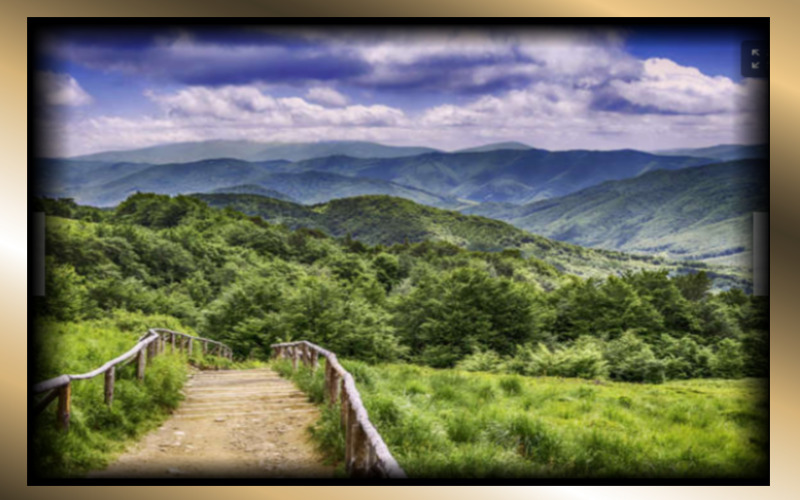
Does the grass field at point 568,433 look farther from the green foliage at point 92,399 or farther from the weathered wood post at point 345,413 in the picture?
the green foliage at point 92,399

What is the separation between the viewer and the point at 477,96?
657 cm

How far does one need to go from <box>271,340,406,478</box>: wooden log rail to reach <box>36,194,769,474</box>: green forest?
1.35 m

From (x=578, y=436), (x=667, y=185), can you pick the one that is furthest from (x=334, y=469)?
(x=667, y=185)

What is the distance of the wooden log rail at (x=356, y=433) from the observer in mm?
3645

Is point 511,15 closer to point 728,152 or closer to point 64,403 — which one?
point 728,152

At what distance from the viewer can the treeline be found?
22.7 feet

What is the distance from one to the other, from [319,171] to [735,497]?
4.90 m

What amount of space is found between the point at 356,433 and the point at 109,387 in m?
2.01

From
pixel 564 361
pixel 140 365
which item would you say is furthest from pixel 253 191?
pixel 564 361

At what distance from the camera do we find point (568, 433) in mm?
5809

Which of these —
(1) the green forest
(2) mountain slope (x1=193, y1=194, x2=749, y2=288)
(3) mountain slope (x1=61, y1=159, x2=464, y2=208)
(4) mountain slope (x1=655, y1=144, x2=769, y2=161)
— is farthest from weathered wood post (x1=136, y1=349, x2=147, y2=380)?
(4) mountain slope (x1=655, y1=144, x2=769, y2=161)

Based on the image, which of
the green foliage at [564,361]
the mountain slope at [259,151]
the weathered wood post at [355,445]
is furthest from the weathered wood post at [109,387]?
the green foliage at [564,361]

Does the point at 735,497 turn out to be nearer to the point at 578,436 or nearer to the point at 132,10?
the point at 578,436

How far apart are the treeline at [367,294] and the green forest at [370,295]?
2 cm
